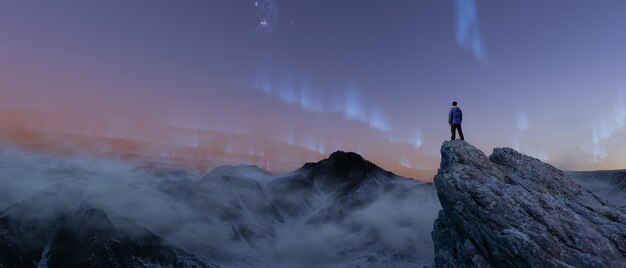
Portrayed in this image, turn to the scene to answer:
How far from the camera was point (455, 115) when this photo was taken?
52.8 metres

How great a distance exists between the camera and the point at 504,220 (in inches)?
1822

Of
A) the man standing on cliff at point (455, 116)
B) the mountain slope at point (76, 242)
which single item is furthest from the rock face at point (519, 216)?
the mountain slope at point (76, 242)

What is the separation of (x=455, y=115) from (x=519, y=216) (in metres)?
14.2

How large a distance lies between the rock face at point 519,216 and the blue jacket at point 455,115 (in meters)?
4.03

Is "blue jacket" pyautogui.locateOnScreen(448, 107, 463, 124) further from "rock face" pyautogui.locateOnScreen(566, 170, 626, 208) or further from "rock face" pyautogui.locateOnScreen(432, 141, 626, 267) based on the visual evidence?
"rock face" pyautogui.locateOnScreen(566, 170, 626, 208)

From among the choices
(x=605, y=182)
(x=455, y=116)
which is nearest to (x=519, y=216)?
(x=455, y=116)

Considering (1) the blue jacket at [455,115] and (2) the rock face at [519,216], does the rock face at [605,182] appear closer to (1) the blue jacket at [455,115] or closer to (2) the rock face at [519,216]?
(2) the rock face at [519,216]

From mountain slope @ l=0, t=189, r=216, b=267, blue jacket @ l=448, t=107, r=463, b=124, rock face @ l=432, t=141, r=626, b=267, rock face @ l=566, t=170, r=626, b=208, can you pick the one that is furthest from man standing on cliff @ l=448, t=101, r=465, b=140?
rock face @ l=566, t=170, r=626, b=208

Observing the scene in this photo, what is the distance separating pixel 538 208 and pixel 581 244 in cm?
539

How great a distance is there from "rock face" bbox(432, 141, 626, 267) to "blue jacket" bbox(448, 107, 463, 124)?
13.2ft

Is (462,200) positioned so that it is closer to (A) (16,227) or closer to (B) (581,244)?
(B) (581,244)

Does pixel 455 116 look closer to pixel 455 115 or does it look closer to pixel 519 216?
pixel 455 115

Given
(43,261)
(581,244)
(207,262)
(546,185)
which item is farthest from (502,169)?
(43,261)

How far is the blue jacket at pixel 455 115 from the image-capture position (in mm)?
52128
